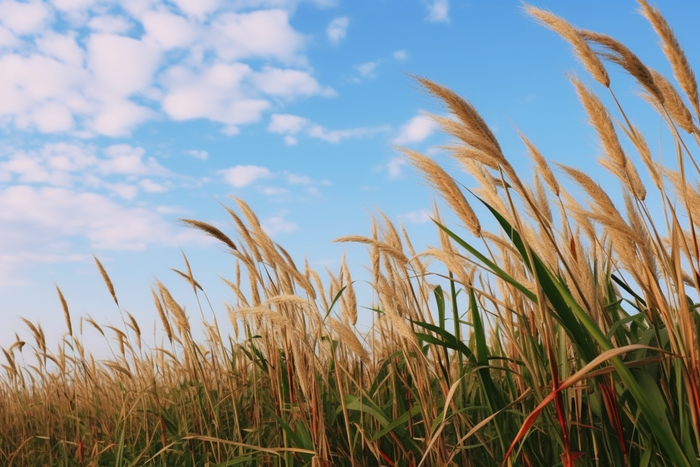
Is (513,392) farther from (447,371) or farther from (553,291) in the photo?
(553,291)

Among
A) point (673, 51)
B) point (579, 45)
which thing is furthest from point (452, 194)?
point (673, 51)

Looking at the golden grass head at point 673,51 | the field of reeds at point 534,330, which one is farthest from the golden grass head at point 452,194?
the golden grass head at point 673,51

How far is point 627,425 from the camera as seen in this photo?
1664 millimetres

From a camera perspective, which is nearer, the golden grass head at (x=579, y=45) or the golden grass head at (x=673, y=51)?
the golden grass head at (x=579, y=45)

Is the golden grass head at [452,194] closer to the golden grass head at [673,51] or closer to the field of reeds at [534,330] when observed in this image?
the field of reeds at [534,330]

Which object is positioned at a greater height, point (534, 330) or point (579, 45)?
A: point (579, 45)

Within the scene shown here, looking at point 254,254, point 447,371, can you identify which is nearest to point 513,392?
point 447,371

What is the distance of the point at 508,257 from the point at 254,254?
1.12 metres

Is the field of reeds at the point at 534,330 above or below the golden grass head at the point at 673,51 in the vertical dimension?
below

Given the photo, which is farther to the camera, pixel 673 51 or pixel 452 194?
pixel 673 51

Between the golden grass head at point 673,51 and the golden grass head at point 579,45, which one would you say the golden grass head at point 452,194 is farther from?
the golden grass head at point 673,51

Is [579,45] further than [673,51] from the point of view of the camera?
No

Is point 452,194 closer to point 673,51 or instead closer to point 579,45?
point 579,45

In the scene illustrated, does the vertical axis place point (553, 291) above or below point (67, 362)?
below
